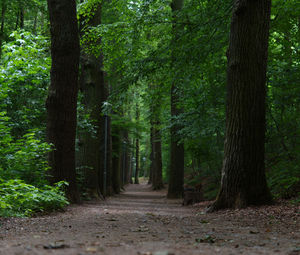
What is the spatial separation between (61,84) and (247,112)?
15.2ft

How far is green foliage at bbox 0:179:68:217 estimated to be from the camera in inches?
227

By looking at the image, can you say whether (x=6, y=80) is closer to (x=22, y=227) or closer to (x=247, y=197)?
(x=22, y=227)

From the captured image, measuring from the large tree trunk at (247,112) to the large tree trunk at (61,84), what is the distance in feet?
13.3

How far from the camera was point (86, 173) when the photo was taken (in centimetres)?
1294

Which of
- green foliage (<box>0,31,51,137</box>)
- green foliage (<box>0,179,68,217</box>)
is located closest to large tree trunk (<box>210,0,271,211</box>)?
green foliage (<box>0,179,68,217</box>)

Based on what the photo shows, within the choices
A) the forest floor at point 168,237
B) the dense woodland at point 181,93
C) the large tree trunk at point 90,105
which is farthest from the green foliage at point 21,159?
the large tree trunk at point 90,105

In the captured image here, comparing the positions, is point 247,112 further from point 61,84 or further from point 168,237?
point 61,84

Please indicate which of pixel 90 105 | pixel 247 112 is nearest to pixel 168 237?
pixel 247 112

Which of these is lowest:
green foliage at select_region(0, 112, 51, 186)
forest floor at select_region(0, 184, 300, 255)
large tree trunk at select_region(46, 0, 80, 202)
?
forest floor at select_region(0, 184, 300, 255)

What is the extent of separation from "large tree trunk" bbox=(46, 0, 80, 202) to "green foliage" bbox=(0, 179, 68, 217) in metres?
1.17

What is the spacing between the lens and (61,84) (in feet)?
27.0

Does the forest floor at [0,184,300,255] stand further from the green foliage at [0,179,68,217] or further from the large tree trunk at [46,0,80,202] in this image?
the large tree trunk at [46,0,80,202]

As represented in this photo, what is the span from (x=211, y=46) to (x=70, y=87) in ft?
13.8

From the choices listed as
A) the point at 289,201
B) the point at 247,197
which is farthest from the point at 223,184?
the point at 289,201
